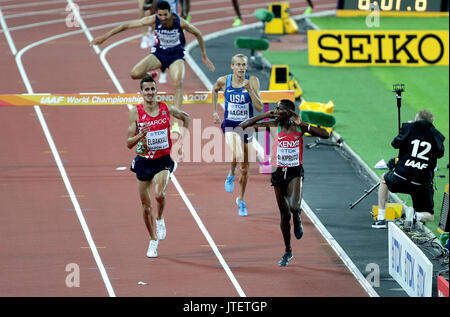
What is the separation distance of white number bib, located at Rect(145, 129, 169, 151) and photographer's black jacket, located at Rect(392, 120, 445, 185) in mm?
3012

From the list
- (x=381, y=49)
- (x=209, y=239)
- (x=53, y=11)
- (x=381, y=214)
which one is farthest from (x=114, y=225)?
(x=53, y=11)

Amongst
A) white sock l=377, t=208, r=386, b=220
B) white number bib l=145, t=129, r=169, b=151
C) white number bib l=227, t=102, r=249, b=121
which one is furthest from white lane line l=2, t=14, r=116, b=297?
white sock l=377, t=208, r=386, b=220

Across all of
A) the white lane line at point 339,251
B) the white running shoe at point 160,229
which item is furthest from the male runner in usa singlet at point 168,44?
the white running shoe at point 160,229

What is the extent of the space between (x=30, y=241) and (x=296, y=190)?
3550mm

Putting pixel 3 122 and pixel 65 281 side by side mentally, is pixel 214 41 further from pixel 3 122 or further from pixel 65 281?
pixel 65 281

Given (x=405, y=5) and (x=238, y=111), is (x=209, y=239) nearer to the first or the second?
(x=238, y=111)

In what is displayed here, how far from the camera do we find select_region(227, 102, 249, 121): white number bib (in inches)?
569

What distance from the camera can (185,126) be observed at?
13.3 metres

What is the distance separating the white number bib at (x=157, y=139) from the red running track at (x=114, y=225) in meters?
1.42

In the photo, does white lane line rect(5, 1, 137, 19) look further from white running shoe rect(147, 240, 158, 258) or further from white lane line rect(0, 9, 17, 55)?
white running shoe rect(147, 240, 158, 258)

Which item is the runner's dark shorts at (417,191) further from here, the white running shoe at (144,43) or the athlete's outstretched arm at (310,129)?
the white running shoe at (144,43)

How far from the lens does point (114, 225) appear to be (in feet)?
47.1

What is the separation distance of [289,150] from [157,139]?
1.54m

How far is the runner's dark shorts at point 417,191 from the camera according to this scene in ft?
45.2
